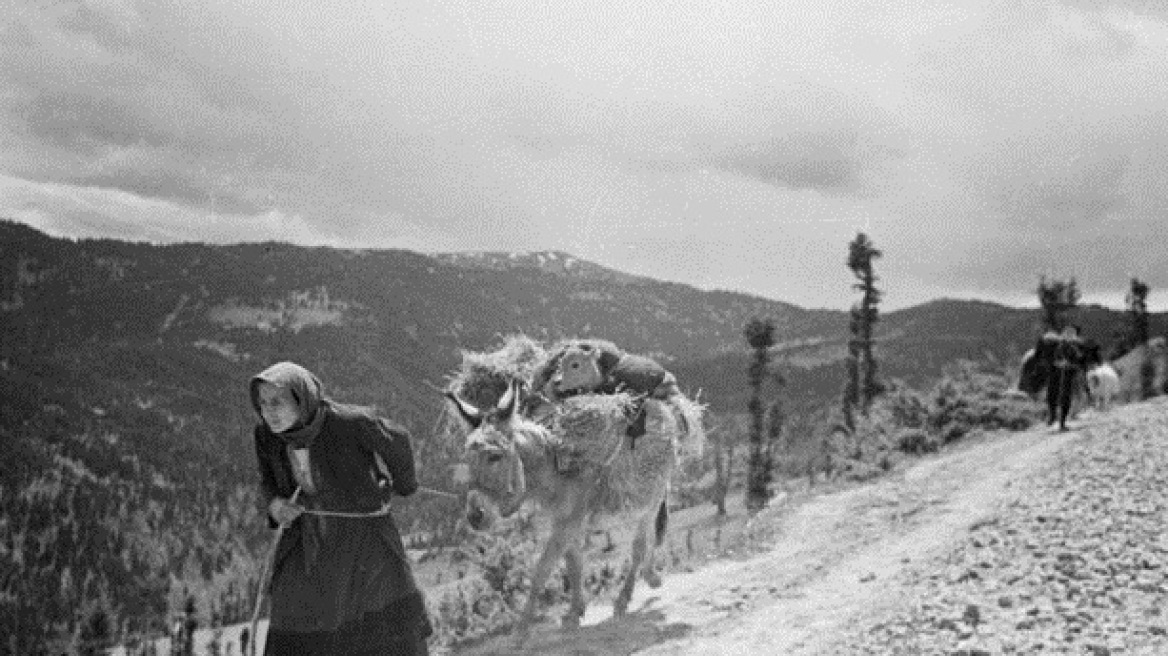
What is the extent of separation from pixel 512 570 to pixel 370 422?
7110mm

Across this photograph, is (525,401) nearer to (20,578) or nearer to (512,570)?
(512,570)

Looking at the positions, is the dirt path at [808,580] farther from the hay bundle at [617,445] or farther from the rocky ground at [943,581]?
the hay bundle at [617,445]

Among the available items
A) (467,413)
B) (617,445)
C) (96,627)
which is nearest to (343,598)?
(467,413)

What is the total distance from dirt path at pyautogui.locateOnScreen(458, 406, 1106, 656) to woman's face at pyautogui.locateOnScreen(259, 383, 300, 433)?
400cm

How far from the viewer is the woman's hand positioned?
538 centimetres

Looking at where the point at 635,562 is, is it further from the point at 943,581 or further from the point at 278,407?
the point at 278,407

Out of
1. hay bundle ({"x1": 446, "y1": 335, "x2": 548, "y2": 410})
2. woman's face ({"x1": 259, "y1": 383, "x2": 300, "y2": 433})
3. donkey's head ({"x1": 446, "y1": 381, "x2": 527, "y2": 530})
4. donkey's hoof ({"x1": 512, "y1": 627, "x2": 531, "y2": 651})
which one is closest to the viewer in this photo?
woman's face ({"x1": 259, "y1": 383, "x2": 300, "y2": 433})

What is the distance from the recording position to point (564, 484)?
8.62 m

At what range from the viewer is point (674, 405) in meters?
10.2

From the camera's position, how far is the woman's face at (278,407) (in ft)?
16.7

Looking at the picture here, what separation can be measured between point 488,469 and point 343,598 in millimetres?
2026

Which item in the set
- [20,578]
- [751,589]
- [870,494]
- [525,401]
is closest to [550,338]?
[525,401]

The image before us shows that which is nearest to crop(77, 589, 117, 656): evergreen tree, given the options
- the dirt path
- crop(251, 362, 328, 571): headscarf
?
the dirt path

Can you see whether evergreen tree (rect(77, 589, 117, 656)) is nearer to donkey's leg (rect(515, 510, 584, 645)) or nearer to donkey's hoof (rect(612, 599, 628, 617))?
donkey's hoof (rect(612, 599, 628, 617))
